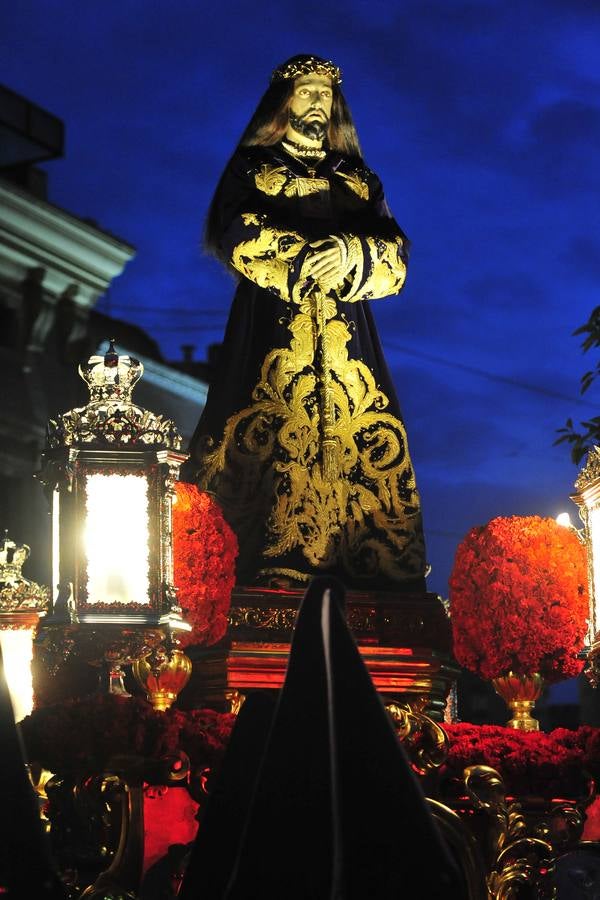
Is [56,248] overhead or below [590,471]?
overhead

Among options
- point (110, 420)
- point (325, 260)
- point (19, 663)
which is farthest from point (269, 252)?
point (19, 663)

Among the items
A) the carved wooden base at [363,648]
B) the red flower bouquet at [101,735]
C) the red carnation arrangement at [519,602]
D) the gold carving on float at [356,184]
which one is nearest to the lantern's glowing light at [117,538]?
the red flower bouquet at [101,735]

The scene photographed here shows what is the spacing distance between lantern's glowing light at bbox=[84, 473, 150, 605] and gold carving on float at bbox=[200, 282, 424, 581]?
121 cm

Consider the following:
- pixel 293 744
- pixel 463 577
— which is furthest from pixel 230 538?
pixel 293 744

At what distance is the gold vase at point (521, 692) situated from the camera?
10.9 meters

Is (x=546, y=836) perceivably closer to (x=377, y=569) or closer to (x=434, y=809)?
(x=434, y=809)

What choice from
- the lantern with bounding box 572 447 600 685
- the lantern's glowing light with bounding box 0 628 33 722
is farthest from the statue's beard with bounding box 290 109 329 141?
the lantern's glowing light with bounding box 0 628 33 722

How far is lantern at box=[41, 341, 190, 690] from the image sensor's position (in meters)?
9.59

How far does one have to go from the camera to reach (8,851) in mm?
6660

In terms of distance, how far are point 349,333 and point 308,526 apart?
134 cm

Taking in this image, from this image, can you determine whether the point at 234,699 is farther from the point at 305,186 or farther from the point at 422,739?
the point at 305,186

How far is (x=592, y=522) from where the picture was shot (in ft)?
35.7

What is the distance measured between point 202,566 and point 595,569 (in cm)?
233

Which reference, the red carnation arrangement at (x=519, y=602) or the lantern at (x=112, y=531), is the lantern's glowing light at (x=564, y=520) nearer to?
the red carnation arrangement at (x=519, y=602)
